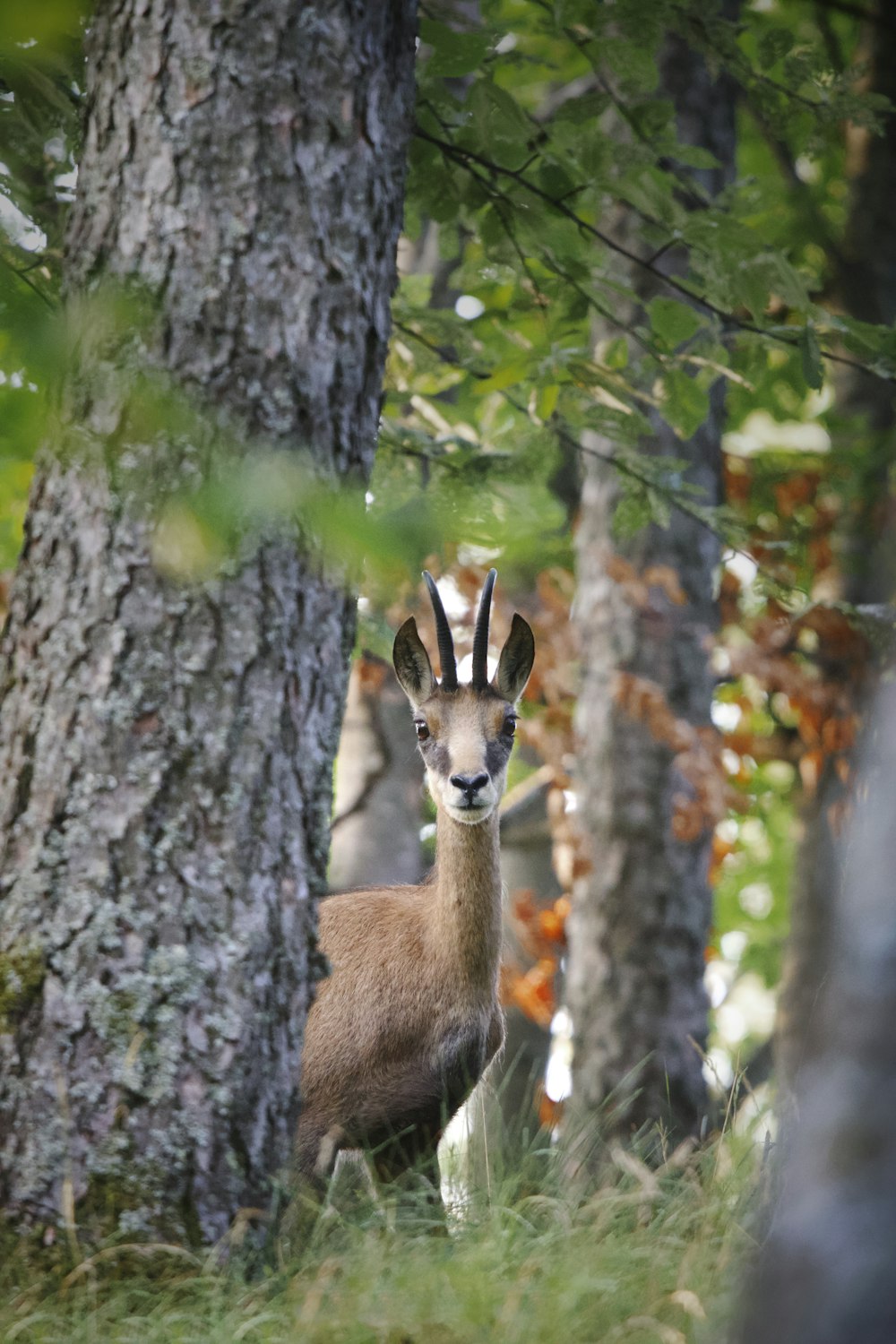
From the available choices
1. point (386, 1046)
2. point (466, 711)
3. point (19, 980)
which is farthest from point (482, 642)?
point (19, 980)

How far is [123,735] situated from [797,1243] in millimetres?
2286

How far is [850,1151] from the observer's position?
153cm

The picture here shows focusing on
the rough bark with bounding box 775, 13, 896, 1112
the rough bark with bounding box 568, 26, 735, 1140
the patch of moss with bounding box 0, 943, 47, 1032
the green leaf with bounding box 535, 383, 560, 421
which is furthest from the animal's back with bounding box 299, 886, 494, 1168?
the rough bark with bounding box 775, 13, 896, 1112

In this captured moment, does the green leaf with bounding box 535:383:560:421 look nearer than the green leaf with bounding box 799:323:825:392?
No

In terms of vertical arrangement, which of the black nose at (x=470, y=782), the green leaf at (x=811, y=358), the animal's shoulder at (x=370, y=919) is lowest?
the animal's shoulder at (x=370, y=919)

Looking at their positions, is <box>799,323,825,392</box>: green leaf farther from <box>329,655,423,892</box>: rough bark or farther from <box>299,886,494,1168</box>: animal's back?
<box>329,655,423,892</box>: rough bark

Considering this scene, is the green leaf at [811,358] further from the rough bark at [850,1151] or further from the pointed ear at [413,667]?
the rough bark at [850,1151]

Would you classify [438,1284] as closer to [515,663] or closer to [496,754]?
[496,754]

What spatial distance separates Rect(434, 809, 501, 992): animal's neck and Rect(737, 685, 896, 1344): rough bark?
374cm

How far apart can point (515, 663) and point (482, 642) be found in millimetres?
446

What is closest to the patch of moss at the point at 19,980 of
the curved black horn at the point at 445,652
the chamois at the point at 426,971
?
the chamois at the point at 426,971

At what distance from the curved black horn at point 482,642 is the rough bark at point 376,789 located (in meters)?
3.65

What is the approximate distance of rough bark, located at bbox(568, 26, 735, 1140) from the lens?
9.02 meters

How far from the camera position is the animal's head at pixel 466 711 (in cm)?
548
